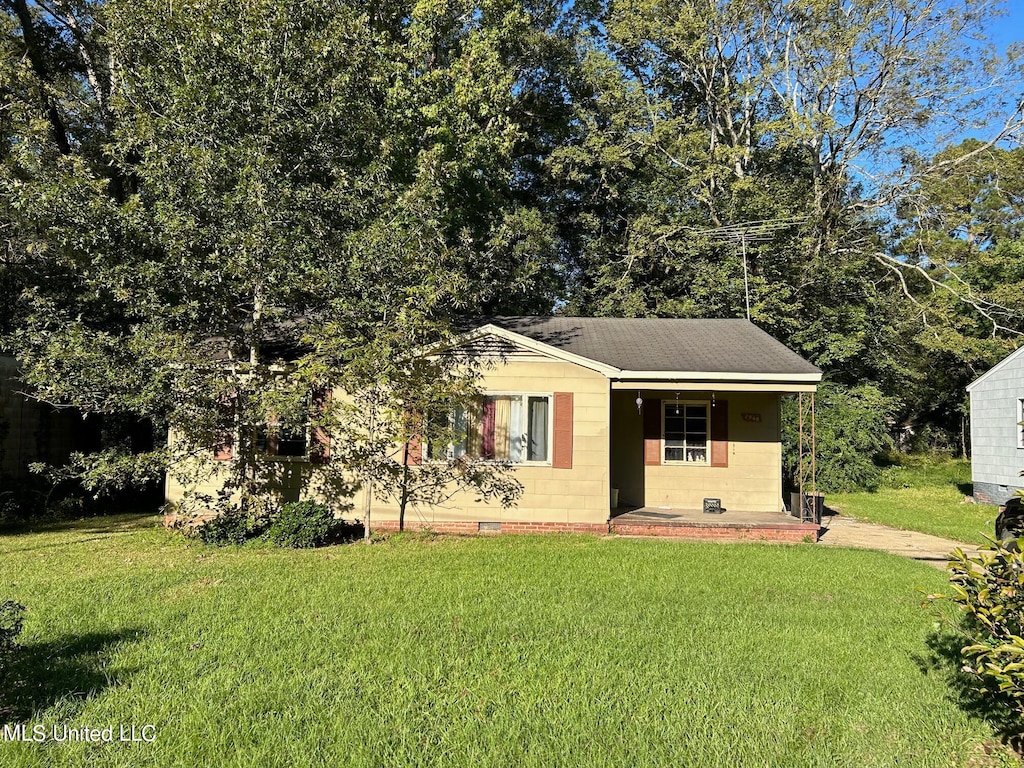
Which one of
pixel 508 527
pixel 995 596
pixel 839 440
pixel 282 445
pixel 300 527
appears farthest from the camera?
pixel 839 440

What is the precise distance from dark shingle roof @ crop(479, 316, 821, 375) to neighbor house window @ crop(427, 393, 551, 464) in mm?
1438

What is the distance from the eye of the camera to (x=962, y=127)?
851 inches

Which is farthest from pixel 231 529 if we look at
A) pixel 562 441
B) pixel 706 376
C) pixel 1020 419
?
pixel 1020 419

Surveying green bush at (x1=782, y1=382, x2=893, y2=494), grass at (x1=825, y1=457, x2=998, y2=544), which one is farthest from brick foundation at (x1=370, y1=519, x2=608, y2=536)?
green bush at (x1=782, y1=382, x2=893, y2=494)

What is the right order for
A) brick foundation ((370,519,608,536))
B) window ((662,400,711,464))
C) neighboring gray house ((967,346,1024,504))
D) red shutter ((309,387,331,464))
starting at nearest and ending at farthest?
red shutter ((309,387,331,464))
brick foundation ((370,519,608,536))
window ((662,400,711,464))
neighboring gray house ((967,346,1024,504))

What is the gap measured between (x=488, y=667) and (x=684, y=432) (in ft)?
30.1

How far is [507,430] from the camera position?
37.0 feet

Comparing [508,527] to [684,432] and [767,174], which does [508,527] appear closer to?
[684,432]

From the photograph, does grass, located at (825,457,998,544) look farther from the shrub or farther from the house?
the shrub

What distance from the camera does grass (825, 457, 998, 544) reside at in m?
12.7

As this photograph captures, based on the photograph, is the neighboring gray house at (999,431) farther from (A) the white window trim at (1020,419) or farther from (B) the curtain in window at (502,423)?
(B) the curtain in window at (502,423)

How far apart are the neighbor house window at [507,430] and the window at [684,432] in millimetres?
3145

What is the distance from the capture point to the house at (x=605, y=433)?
11148 mm

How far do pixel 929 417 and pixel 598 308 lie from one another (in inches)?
826
